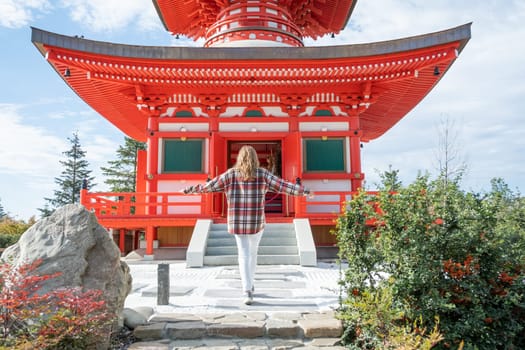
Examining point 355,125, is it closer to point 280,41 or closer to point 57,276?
point 280,41

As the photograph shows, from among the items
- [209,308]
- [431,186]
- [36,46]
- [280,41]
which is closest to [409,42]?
[280,41]

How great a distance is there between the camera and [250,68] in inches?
414

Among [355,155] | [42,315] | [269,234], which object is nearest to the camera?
[42,315]

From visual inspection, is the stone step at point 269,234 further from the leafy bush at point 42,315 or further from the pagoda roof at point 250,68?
the leafy bush at point 42,315

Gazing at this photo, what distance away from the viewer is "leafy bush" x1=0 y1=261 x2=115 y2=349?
292 centimetres

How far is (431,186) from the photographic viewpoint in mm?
3789

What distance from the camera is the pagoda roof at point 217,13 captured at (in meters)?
15.0

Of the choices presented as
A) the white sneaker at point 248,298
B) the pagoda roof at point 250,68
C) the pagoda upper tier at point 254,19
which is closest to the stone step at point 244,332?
the white sneaker at point 248,298

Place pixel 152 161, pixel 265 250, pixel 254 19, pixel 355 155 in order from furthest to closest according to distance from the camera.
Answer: pixel 254 19, pixel 355 155, pixel 152 161, pixel 265 250

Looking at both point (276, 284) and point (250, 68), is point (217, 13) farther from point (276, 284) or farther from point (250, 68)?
point (276, 284)

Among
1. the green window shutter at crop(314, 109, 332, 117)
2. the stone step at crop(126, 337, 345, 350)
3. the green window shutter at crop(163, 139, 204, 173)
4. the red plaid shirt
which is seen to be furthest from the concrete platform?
the green window shutter at crop(314, 109, 332, 117)

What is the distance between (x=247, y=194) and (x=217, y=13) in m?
12.3

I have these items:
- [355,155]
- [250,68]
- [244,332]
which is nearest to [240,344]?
[244,332]

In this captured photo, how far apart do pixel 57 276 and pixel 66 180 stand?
3492 centimetres
